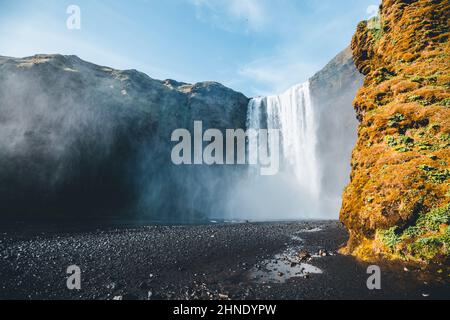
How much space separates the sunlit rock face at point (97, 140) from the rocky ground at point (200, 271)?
60.7ft

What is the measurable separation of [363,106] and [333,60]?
3681 centimetres

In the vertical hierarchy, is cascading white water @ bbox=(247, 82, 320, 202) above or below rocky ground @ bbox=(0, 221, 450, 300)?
above

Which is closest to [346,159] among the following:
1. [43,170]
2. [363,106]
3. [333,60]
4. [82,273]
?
[333,60]

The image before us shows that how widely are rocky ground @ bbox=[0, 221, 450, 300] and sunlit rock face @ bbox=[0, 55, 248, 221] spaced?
729 inches

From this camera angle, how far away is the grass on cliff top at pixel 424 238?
9117 millimetres

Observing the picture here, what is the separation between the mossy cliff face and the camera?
33.3ft

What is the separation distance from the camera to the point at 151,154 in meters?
45.0

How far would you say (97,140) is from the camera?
38219 millimetres
